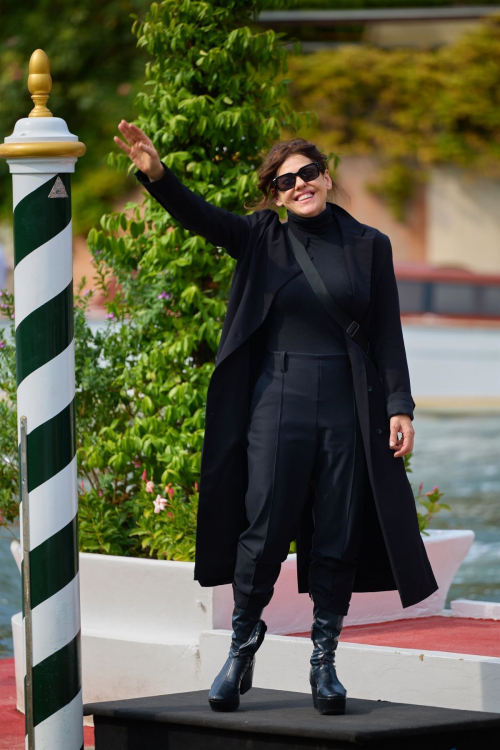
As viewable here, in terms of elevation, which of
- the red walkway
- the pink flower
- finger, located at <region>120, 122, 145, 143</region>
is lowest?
the red walkway

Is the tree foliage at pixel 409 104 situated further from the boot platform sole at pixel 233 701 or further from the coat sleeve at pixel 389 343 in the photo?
the boot platform sole at pixel 233 701

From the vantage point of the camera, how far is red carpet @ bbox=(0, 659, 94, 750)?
3.96 metres

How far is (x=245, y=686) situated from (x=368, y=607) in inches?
52.6

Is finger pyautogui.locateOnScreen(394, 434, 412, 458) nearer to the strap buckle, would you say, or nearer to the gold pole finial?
the strap buckle

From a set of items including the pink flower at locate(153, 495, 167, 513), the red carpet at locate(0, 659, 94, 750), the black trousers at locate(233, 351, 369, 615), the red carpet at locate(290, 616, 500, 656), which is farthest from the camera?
the pink flower at locate(153, 495, 167, 513)

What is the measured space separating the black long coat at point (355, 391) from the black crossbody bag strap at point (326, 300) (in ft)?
0.09

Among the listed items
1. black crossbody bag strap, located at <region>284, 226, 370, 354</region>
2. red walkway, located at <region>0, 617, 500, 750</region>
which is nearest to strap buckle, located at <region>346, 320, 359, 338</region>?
black crossbody bag strap, located at <region>284, 226, 370, 354</region>

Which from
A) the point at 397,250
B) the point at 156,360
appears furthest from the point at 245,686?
the point at 397,250

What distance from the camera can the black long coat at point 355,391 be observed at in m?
3.18

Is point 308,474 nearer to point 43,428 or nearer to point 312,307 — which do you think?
point 312,307

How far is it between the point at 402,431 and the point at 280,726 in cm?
88

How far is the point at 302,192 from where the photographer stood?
3.20 m

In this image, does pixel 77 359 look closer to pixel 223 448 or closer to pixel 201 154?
pixel 201 154

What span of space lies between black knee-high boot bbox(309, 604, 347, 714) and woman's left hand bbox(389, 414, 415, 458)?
502 mm
